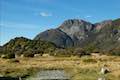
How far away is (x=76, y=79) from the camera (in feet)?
145

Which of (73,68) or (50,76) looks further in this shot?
(73,68)

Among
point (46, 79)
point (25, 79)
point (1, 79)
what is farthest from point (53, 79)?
point (1, 79)

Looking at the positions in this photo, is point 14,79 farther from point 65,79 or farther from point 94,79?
point 94,79

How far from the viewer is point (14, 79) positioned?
46.5 metres

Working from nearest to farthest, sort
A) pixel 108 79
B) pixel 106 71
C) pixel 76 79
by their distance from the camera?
pixel 108 79 < pixel 76 79 < pixel 106 71

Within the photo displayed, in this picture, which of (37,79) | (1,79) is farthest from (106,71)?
(1,79)

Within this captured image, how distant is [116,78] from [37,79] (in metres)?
11.5

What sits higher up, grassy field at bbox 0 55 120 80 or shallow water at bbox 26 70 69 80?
grassy field at bbox 0 55 120 80

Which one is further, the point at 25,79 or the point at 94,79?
the point at 25,79

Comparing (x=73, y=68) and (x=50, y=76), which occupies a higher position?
(x=73, y=68)

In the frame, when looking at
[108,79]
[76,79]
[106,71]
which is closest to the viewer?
[108,79]

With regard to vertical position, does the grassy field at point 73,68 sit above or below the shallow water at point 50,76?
above

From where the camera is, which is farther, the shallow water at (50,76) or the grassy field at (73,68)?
the shallow water at (50,76)

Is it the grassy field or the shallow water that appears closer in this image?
the grassy field
